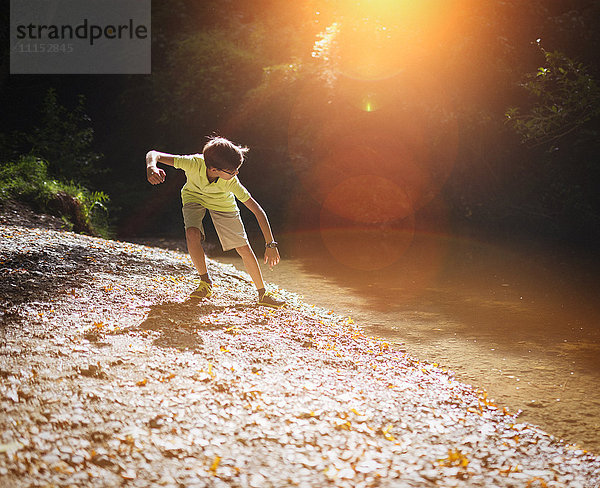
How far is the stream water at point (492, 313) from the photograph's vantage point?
13.4ft

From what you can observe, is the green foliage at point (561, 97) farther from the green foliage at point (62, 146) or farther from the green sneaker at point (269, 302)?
the green foliage at point (62, 146)

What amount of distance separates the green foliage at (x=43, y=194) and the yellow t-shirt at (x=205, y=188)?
5.01m

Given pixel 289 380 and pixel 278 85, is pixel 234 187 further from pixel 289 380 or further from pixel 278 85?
pixel 278 85

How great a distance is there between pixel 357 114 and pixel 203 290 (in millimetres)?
10205

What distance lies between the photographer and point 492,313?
650cm

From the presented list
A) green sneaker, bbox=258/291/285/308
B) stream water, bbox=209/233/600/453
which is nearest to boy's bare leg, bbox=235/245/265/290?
green sneaker, bbox=258/291/285/308

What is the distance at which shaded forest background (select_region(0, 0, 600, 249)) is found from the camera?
1100 centimetres

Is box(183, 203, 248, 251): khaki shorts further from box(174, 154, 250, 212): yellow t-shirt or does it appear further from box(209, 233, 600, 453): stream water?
box(209, 233, 600, 453): stream water

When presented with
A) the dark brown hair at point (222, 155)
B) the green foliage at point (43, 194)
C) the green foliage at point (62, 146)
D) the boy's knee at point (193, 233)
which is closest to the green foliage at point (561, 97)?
the dark brown hair at point (222, 155)

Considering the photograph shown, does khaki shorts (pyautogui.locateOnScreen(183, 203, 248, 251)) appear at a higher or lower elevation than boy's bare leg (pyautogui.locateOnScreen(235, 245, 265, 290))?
higher

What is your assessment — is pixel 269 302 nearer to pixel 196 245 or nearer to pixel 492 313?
pixel 196 245

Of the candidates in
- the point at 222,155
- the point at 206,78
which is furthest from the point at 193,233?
the point at 206,78

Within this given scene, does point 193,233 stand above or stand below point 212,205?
below

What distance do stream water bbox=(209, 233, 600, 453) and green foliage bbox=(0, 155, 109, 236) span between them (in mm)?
2750
